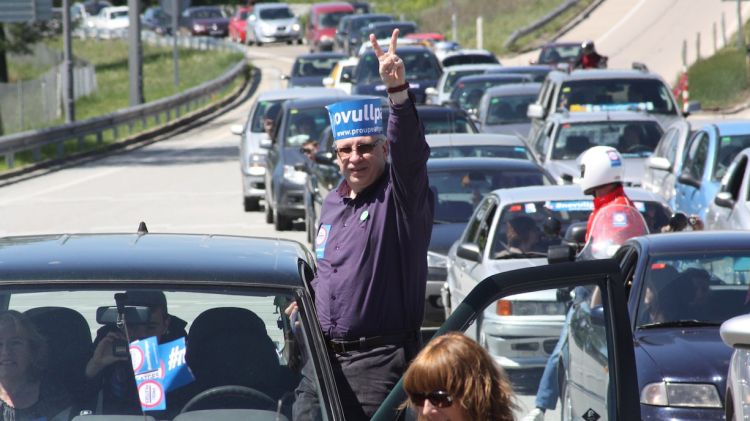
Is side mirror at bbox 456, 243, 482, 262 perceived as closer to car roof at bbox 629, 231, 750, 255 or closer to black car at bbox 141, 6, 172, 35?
car roof at bbox 629, 231, 750, 255

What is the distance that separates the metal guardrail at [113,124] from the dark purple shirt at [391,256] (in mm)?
22317

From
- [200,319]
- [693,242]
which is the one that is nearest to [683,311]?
[693,242]

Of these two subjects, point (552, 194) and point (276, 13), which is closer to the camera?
point (552, 194)

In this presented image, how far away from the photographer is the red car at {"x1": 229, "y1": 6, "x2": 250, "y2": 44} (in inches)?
2751

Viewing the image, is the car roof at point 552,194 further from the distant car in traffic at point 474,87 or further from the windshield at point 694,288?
the distant car in traffic at point 474,87

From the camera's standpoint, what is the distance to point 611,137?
1772 cm

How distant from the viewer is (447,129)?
18906 mm

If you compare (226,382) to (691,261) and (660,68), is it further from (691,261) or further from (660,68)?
(660,68)

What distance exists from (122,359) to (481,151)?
11126 millimetres

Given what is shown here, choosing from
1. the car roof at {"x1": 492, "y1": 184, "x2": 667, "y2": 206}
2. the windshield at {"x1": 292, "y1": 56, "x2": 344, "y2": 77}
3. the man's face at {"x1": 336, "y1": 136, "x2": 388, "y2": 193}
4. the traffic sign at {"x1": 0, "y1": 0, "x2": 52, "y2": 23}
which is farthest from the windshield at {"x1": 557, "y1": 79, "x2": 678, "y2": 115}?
the windshield at {"x1": 292, "y1": 56, "x2": 344, "y2": 77}

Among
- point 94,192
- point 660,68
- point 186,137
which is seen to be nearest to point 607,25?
point 660,68

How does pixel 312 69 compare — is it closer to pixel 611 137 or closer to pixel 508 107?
pixel 508 107

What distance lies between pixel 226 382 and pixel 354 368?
558 millimetres

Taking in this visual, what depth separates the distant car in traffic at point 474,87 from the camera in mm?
26828
